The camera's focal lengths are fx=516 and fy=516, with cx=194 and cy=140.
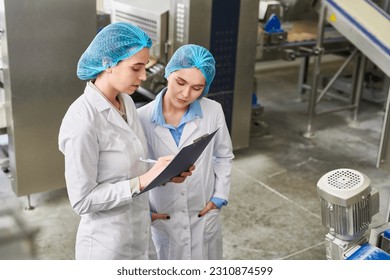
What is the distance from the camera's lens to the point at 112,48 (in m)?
1.70

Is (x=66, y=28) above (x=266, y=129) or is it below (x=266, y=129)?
above

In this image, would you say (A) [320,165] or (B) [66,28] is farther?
(A) [320,165]

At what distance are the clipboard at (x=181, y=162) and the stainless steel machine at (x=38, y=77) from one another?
1.89m

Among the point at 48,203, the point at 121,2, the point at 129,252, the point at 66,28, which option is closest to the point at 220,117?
the point at 129,252

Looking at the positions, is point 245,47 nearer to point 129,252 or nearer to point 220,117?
point 220,117

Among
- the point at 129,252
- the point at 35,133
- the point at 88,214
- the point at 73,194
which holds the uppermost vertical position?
the point at 73,194

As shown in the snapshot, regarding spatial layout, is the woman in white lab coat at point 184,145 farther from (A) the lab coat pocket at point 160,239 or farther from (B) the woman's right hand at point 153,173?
(B) the woman's right hand at point 153,173

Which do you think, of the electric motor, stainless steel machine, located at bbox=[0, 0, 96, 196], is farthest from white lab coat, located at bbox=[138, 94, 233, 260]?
stainless steel machine, located at bbox=[0, 0, 96, 196]

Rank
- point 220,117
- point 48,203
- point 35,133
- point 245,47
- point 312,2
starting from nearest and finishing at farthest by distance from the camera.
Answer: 1. point 220,117
2. point 35,133
3. point 48,203
4. point 245,47
5. point 312,2

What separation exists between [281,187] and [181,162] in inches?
98.1

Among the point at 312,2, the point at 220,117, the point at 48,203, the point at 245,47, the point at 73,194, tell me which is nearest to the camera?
the point at 73,194

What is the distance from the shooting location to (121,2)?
14.3 ft

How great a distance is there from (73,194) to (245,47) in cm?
283

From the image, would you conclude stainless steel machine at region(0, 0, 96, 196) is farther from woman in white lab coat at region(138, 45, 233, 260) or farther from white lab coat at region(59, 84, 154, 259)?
white lab coat at region(59, 84, 154, 259)
